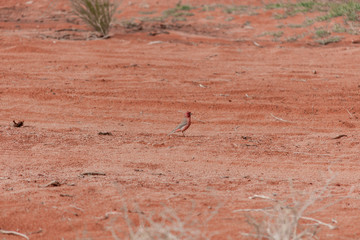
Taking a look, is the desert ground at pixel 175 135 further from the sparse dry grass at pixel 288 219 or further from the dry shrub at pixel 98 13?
the dry shrub at pixel 98 13

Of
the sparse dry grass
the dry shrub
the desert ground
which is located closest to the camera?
the sparse dry grass

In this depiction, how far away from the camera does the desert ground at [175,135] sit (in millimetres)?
4027

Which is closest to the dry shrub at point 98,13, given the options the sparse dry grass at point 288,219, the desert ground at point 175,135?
the desert ground at point 175,135

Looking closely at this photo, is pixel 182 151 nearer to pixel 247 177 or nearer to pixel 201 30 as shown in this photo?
pixel 247 177

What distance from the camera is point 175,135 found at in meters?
7.25

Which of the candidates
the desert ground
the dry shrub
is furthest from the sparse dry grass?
the dry shrub

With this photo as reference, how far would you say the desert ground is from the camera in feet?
13.2

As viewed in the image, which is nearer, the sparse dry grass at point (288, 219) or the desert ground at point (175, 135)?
the sparse dry grass at point (288, 219)

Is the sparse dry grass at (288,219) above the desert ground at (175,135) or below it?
above

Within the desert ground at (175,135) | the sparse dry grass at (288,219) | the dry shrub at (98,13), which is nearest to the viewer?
the sparse dry grass at (288,219)

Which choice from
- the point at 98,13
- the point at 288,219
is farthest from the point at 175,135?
the point at 98,13

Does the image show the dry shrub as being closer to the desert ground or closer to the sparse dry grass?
the desert ground

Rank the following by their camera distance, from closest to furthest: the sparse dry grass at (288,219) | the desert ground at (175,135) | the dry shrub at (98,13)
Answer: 1. the sparse dry grass at (288,219)
2. the desert ground at (175,135)
3. the dry shrub at (98,13)

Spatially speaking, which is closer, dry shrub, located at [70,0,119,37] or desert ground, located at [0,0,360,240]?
desert ground, located at [0,0,360,240]
